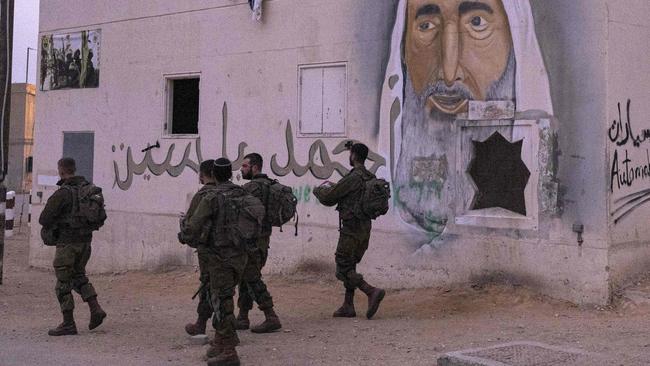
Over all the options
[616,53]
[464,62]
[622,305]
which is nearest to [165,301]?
[464,62]

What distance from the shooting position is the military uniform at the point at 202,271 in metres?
A: 5.88

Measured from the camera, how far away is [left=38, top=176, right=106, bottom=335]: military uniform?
23.1 feet

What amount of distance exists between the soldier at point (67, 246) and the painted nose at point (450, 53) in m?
4.18

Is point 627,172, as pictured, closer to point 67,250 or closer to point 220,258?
point 220,258

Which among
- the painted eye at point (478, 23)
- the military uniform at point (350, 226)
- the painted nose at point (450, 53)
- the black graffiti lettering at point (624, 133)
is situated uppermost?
the painted eye at point (478, 23)

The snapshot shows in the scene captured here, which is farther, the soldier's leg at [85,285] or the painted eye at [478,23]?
the painted eye at [478,23]

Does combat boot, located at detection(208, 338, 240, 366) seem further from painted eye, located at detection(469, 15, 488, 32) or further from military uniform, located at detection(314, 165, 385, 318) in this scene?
painted eye, located at detection(469, 15, 488, 32)

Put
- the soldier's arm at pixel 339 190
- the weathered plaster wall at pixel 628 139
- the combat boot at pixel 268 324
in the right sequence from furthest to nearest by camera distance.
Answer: the weathered plaster wall at pixel 628 139, the soldier's arm at pixel 339 190, the combat boot at pixel 268 324

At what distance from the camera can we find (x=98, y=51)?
12297mm

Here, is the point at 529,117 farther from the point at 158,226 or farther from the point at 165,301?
the point at 158,226

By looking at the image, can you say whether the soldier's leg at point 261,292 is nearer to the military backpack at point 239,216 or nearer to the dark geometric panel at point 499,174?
the military backpack at point 239,216

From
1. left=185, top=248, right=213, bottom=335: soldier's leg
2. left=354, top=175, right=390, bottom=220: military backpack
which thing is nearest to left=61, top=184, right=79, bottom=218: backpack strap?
left=185, top=248, right=213, bottom=335: soldier's leg

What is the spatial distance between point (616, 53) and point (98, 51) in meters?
8.16

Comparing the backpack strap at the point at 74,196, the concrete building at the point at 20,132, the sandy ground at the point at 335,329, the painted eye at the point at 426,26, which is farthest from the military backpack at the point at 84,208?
the concrete building at the point at 20,132
